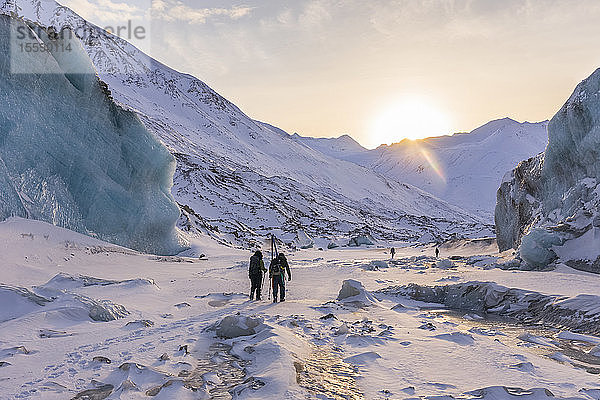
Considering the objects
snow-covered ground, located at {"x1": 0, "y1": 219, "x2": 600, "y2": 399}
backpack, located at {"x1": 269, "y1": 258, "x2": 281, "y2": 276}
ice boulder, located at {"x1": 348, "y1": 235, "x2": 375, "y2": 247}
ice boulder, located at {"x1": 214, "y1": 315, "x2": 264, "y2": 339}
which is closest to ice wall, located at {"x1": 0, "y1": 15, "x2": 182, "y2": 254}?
snow-covered ground, located at {"x1": 0, "y1": 219, "x2": 600, "y2": 399}

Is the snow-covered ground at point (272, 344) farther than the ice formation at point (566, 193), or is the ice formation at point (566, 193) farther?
the ice formation at point (566, 193)

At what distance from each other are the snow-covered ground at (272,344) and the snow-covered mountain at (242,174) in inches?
1147

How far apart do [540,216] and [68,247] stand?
83.9ft

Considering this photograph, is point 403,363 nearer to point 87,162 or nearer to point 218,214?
point 87,162

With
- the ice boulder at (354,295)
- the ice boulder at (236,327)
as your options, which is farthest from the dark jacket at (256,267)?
the ice boulder at (236,327)

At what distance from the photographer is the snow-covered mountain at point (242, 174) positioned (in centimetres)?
7944

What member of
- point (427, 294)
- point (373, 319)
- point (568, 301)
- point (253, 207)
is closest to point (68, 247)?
point (373, 319)

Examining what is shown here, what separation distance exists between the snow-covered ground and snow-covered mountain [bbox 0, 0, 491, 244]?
29.1 meters

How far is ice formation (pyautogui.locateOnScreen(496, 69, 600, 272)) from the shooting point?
1923 cm

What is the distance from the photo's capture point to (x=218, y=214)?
73.9 meters

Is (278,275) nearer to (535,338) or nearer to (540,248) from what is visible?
(535,338)

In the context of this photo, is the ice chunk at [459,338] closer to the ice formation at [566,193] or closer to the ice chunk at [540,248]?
the ice formation at [566,193]

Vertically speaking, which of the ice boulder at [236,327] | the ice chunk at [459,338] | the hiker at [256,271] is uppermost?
the hiker at [256,271]

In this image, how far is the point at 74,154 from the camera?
21906 millimetres
